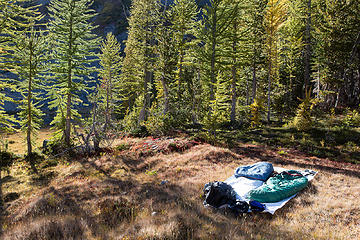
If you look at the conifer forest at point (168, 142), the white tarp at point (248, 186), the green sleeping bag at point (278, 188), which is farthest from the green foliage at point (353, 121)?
the green sleeping bag at point (278, 188)

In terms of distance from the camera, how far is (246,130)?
2050 cm

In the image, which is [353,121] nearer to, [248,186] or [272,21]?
[272,21]

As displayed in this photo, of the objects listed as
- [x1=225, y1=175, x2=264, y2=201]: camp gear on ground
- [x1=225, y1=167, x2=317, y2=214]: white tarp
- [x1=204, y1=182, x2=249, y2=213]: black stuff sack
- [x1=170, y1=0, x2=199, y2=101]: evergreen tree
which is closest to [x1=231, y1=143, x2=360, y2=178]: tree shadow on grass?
[x1=225, y1=167, x2=317, y2=214]: white tarp

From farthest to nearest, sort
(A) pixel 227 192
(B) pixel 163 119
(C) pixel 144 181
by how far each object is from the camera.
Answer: (B) pixel 163 119 → (C) pixel 144 181 → (A) pixel 227 192

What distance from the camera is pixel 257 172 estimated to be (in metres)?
8.41

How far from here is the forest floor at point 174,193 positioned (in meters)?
4.88

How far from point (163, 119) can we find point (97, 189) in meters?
10.9

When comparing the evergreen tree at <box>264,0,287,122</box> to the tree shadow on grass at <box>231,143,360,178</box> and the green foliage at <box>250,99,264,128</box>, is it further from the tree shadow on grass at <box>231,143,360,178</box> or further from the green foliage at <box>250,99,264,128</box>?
the tree shadow on grass at <box>231,143,360,178</box>

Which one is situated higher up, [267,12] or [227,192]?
[267,12]

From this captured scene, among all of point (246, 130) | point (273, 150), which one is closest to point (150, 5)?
point (246, 130)

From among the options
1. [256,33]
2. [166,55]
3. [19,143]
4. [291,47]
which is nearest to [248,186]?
[166,55]

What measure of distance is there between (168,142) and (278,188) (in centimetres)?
1004

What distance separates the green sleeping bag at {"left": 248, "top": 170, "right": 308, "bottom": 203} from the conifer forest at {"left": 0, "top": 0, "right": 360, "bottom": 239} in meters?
0.36

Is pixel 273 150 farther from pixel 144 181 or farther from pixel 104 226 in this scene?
pixel 104 226
